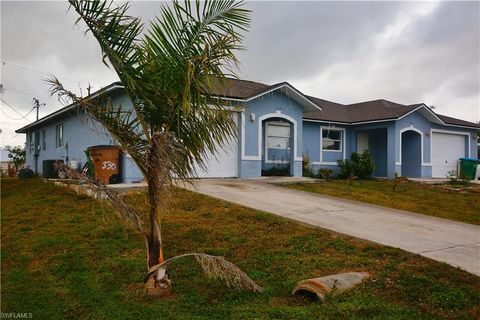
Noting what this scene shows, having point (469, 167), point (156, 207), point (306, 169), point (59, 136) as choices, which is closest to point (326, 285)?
point (156, 207)

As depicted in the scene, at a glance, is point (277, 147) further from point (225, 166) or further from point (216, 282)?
point (216, 282)

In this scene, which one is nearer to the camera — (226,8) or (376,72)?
(226,8)

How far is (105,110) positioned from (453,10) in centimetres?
1246

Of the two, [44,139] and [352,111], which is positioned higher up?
[352,111]

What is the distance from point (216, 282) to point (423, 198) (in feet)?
31.3

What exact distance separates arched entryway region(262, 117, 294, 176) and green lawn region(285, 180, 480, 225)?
302cm

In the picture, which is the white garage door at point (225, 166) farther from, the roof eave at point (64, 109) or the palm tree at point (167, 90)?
the palm tree at point (167, 90)

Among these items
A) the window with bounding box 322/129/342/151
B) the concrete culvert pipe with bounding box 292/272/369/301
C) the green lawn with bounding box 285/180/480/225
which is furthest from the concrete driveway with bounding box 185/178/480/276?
the window with bounding box 322/129/342/151

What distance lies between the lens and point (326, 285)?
409 centimetres

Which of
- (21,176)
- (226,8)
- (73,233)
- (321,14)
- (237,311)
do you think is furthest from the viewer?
(21,176)

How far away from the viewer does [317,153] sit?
19.5 metres

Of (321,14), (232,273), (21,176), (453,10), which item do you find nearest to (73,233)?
(232,273)

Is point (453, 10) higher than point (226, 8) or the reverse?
higher

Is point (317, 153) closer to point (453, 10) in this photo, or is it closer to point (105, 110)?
point (453, 10)
